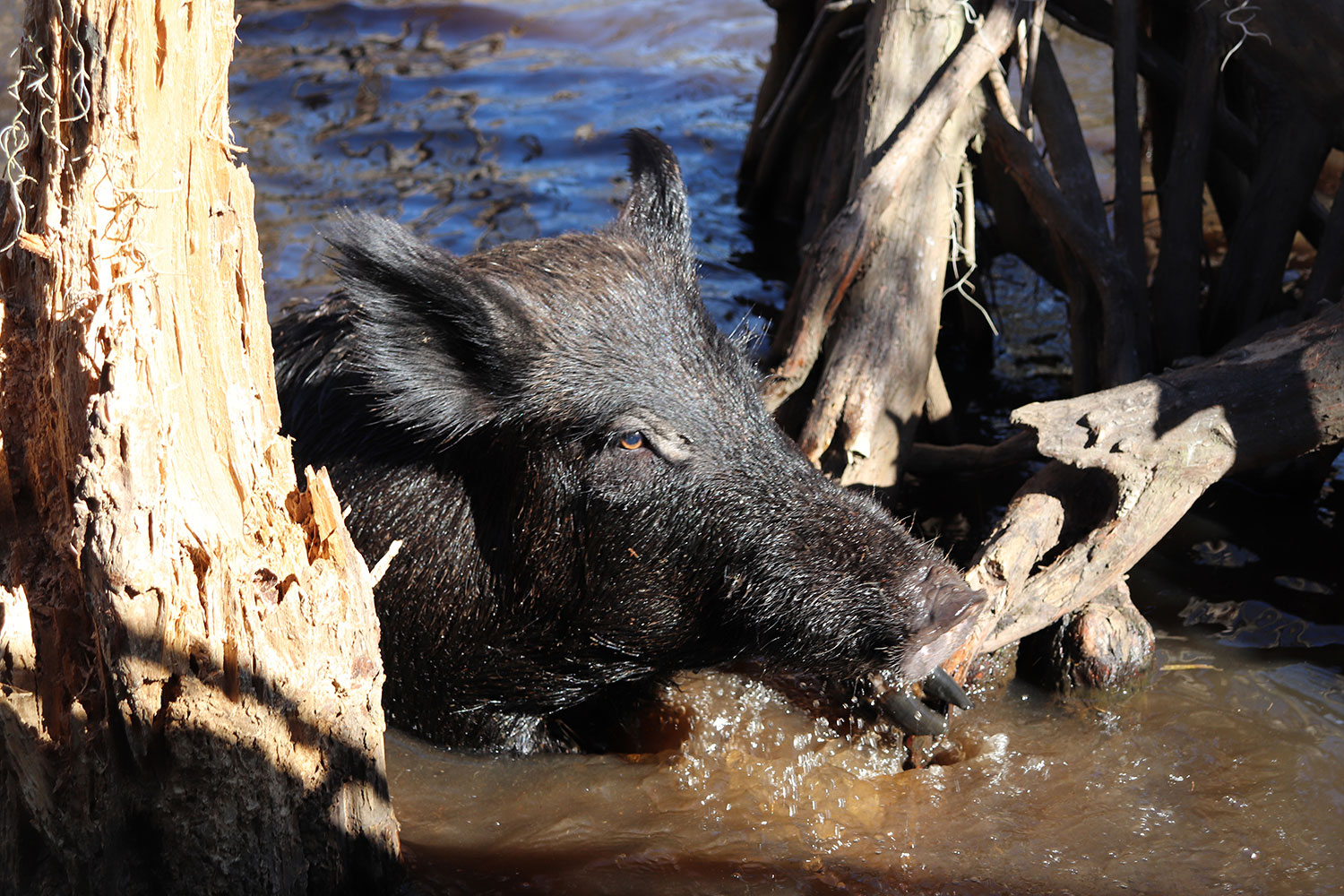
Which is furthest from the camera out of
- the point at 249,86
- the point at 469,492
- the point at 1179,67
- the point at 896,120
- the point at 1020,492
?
the point at 249,86

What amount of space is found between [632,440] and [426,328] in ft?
2.20

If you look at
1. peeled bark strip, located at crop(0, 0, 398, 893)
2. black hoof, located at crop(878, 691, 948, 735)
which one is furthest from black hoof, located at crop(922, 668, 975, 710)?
peeled bark strip, located at crop(0, 0, 398, 893)

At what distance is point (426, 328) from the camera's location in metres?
3.43

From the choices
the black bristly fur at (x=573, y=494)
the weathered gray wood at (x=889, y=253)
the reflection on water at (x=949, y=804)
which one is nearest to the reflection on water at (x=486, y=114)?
the weathered gray wood at (x=889, y=253)

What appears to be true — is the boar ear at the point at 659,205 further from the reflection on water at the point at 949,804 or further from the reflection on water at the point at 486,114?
the reflection on water at the point at 486,114

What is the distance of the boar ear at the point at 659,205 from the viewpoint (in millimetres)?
3959

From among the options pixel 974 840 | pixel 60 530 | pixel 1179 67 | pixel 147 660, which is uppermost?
pixel 1179 67

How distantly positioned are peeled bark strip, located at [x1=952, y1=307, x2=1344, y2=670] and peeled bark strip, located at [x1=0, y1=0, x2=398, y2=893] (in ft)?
6.50

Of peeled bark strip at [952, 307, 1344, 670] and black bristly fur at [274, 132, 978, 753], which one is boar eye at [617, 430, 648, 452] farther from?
peeled bark strip at [952, 307, 1344, 670]

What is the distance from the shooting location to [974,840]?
337 cm

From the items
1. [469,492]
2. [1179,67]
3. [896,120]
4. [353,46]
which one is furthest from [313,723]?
[353,46]

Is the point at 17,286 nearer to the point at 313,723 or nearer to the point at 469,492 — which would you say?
the point at 313,723

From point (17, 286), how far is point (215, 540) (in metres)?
0.70

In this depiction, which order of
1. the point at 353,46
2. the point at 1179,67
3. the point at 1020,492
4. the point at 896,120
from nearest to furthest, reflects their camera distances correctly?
the point at 1020,492, the point at 896,120, the point at 1179,67, the point at 353,46
